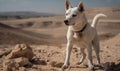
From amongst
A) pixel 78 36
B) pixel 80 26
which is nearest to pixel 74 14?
pixel 80 26

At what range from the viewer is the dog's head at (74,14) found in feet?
17.9

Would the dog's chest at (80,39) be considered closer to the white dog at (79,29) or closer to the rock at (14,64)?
the white dog at (79,29)

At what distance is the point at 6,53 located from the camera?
797 cm

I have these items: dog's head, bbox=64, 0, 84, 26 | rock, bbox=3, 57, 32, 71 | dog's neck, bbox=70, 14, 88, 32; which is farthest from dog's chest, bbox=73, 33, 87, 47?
rock, bbox=3, 57, 32, 71

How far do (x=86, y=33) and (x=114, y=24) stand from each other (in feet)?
171

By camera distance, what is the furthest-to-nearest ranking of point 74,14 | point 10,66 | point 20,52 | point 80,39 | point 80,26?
point 20,52, point 10,66, point 80,39, point 80,26, point 74,14

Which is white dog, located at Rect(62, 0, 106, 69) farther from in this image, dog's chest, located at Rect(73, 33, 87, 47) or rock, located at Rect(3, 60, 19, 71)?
rock, located at Rect(3, 60, 19, 71)

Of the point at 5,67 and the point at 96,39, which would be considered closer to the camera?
the point at 5,67

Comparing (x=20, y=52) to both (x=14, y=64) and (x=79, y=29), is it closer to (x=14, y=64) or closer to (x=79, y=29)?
(x=14, y=64)

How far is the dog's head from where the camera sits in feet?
17.9

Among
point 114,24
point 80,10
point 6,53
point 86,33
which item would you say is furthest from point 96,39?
point 114,24

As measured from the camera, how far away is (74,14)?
555 centimetres

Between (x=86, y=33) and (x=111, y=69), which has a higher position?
(x=86, y=33)

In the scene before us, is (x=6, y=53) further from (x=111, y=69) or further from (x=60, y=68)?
(x=111, y=69)
